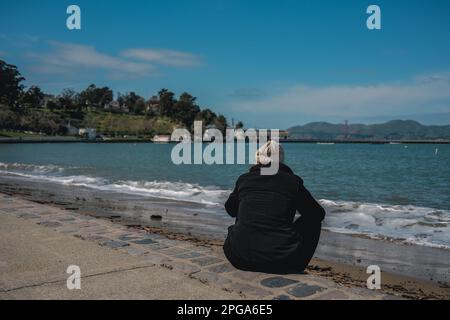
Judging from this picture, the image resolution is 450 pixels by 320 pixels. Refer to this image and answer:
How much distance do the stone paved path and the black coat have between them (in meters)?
0.20

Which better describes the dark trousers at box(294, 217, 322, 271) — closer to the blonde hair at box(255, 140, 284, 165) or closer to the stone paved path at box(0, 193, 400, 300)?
the stone paved path at box(0, 193, 400, 300)

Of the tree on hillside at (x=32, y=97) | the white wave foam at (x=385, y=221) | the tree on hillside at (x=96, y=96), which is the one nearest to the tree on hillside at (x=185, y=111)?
the tree on hillside at (x=96, y=96)

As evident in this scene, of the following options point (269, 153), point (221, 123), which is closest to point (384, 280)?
point (269, 153)

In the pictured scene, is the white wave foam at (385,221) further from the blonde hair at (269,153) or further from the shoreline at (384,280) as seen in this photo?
the blonde hair at (269,153)

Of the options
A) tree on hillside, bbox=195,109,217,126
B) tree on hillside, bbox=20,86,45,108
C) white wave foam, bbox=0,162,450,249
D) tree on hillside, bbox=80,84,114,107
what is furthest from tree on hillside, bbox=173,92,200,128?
white wave foam, bbox=0,162,450,249

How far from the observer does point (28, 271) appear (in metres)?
4.31

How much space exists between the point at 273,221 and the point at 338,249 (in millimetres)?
3923

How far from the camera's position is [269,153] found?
4188 millimetres

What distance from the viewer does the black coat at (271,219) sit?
4.06 m

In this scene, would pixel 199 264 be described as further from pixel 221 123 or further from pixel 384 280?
pixel 221 123

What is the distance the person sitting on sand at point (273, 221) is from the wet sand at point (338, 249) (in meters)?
1.02

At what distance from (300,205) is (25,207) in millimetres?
7264
